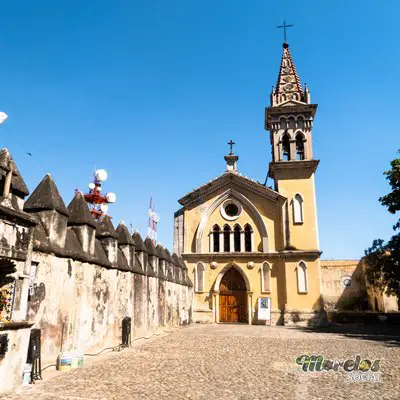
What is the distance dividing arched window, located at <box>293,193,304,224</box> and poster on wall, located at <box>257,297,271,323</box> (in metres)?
5.54

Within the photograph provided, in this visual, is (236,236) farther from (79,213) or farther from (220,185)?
(79,213)

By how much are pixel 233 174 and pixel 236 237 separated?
14.8ft

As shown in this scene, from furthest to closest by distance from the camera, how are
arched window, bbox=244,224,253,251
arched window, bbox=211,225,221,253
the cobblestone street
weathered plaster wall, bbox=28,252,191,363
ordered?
arched window, bbox=211,225,221,253 < arched window, bbox=244,224,253,251 < weathered plaster wall, bbox=28,252,191,363 < the cobblestone street

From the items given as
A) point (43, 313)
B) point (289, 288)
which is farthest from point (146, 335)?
point (289, 288)

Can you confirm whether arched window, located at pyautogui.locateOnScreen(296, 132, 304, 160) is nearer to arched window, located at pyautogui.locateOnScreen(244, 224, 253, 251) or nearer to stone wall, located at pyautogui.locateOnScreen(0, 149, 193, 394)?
arched window, located at pyautogui.locateOnScreen(244, 224, 253, 251)

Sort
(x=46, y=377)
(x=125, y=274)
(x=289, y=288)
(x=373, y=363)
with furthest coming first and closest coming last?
(x=289, y=288) < (x=125, y=274) < (x=373, y=363) < (x=46, y=377)

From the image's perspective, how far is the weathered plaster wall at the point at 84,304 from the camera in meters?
8.77

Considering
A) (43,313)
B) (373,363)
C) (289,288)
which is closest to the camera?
(43,313)

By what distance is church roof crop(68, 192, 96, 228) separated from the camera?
11.2m

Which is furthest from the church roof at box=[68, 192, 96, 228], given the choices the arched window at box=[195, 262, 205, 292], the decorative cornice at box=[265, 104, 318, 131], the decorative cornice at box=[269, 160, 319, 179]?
the decorative cornice at box=[265, 104, 318, 131]

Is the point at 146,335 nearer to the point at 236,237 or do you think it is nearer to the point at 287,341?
the point at 287,341

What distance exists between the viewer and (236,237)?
1049 inches

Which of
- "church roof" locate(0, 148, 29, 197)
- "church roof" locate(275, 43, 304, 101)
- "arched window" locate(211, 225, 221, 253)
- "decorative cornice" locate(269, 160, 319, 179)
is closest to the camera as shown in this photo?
"church roof" locate(0, 148, 29, 197)

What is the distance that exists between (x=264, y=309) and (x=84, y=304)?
16.1 metres
